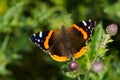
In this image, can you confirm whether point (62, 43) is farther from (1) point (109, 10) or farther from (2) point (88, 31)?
(1) point (109, 10)

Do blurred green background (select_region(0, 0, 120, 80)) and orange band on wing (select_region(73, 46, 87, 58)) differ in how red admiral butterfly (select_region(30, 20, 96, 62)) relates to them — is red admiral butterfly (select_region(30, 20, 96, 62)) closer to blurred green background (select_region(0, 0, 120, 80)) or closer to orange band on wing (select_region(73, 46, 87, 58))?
orange band on wing (select_region(73, 46, 87, 58))

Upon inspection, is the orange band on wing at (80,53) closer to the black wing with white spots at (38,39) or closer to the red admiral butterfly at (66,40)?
the red admiral butterfly at (66,40)

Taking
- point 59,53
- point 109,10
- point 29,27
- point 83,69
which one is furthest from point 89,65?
point 29,27

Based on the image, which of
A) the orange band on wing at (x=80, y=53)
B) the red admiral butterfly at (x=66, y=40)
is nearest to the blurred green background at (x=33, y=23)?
the red admiral butterfly at (x=66, y=40)

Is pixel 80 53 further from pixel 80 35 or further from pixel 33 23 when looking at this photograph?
pixel 33 23

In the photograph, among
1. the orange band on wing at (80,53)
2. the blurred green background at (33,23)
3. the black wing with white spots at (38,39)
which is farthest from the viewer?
the blurred green background at (33,23)

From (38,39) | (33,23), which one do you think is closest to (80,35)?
(38,39)

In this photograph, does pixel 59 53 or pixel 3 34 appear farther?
pixel 3 34
